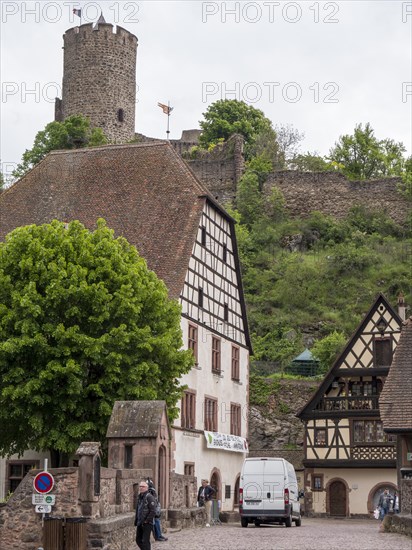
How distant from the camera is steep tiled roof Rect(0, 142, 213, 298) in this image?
123ft

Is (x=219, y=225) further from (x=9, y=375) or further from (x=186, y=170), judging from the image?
(x=9, y=375)

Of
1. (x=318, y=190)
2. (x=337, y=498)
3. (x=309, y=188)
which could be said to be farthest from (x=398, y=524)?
(x=309, y=188)

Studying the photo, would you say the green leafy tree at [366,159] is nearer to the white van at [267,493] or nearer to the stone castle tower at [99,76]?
the stone castle tower at [99,76]

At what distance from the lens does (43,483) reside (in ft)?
57.3

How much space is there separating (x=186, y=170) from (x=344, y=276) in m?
23.1

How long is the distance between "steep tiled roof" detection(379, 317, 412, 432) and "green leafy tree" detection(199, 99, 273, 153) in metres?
52.7

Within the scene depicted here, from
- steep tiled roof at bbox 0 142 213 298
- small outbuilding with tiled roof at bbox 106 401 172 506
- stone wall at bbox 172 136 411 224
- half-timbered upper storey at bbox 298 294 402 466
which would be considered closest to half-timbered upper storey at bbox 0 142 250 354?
steep tiled roof at bbox 0 142 213 298

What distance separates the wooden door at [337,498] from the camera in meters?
41.4

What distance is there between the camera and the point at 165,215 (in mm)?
38719

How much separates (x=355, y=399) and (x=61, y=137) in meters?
36.7

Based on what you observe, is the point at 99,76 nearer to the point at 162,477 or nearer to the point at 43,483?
the point at 162,477

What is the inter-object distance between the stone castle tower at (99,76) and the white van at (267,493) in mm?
49768

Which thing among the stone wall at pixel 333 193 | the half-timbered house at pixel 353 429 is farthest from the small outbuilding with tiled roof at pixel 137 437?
the stone wall at pixel 333 193

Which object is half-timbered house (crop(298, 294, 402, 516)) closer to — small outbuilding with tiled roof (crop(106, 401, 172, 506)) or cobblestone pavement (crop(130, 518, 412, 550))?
cobblestone pavement (crop(130, 518, 412, 550))
